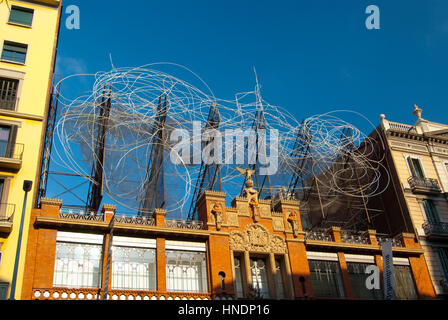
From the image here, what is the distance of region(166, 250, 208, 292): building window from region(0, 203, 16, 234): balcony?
805cm

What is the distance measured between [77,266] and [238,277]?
341 inches

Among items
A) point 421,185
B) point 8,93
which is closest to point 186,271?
point 8,93

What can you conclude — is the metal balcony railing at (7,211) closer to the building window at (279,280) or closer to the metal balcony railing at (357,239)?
the building window at (279,280)

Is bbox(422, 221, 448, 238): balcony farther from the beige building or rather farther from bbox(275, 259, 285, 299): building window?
bbox(275, 259, 285, 299): building window

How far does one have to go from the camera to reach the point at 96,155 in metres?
29.4

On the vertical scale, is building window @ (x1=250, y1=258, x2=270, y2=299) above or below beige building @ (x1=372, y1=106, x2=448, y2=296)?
below

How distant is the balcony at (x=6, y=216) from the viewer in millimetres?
22903

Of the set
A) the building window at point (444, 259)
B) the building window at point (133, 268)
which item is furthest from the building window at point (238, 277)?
the building window at point (444, 259)

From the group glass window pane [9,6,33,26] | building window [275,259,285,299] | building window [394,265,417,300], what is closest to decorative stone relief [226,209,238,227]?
building window [275,259,285,299]

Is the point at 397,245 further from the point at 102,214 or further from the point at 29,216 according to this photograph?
the point at 29,216

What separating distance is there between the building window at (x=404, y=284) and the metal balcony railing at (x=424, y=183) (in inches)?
264

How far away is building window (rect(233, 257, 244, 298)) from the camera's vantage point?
26.2 metres

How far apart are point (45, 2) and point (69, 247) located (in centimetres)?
1828

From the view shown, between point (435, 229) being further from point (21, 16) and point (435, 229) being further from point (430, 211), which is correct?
point (21, 16)
